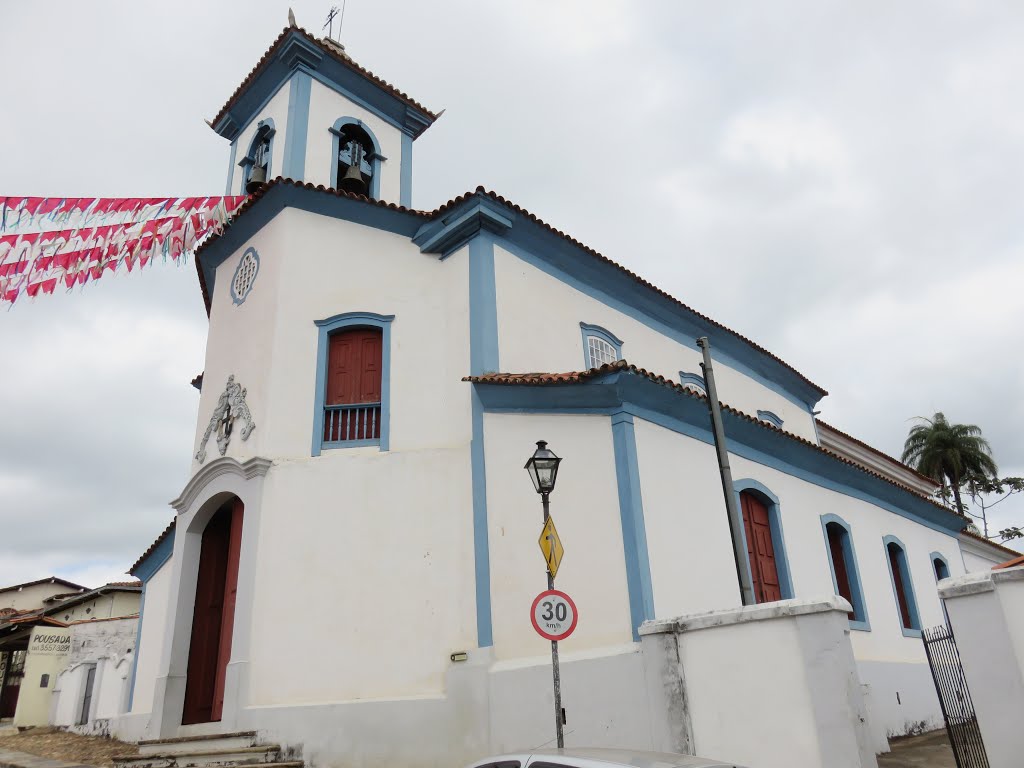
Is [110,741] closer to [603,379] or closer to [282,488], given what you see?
[282,488]

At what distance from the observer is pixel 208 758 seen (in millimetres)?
8656

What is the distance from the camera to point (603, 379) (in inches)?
380

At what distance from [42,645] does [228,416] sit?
44.4 feet

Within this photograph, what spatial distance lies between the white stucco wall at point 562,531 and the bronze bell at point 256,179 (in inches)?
262

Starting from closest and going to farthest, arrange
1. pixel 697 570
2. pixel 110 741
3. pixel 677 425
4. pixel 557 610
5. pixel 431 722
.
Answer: pixel 557 610 → pixel 431 722 → pixel 697 570 → pixel 677 425 → pixel 110 741

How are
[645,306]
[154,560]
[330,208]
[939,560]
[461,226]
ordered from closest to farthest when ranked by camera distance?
[461,226] → [330,208] → [154,560] → [645,306] → [939,560]

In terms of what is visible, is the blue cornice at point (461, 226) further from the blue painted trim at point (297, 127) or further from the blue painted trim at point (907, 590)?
the blue painted trim at point (907, 590)

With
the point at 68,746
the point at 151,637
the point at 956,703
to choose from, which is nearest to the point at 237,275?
the point at 151,637

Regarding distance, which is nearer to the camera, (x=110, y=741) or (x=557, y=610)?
(x=557, y=610)

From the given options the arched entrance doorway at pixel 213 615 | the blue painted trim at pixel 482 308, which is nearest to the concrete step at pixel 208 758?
the arched entrance doorway at pixel 213 615

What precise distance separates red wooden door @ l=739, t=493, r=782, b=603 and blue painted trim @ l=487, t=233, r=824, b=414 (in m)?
4.10

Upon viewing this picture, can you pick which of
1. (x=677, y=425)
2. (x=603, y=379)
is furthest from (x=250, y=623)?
(x=677, y=425)

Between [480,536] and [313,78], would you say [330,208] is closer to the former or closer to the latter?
[313,78]

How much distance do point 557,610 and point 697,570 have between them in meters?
3.87
